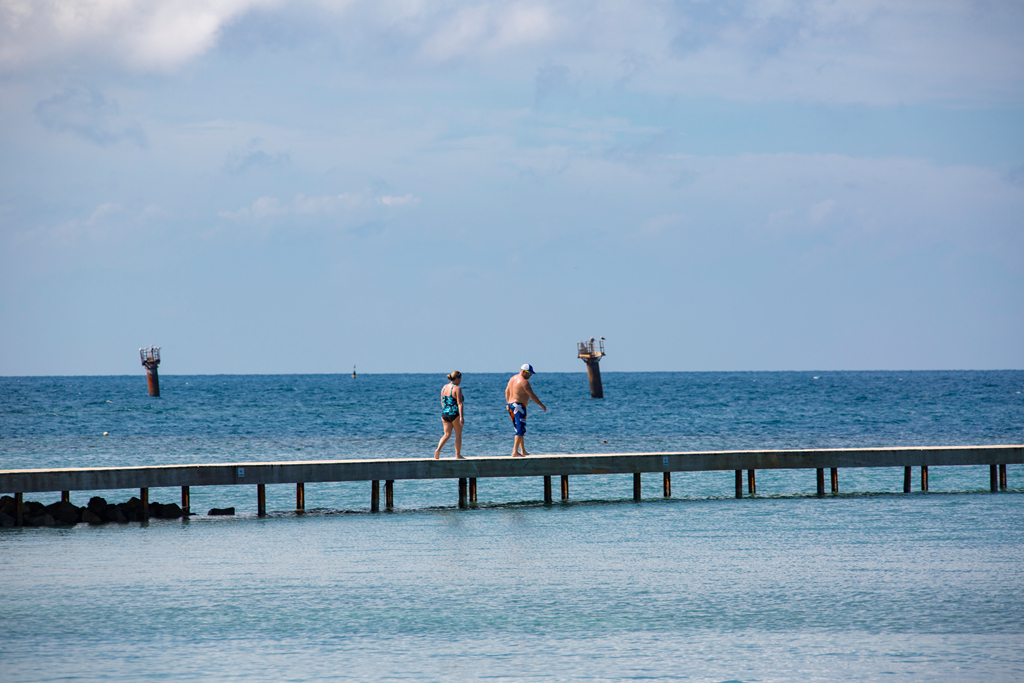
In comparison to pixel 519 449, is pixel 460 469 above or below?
below

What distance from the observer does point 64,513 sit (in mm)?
17156

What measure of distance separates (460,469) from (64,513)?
253 inches

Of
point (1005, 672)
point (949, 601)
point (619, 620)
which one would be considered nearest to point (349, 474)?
point (619, 620)

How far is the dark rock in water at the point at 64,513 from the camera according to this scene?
1716cm

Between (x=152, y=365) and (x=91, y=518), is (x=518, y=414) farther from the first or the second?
(x=152, y=365)

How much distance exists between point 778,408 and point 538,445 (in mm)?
39921

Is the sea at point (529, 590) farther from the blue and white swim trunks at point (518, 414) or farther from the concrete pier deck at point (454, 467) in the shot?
the blue and white swim trunks at point (518, 414)

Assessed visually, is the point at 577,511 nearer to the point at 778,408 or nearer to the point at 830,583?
the point at 830,583

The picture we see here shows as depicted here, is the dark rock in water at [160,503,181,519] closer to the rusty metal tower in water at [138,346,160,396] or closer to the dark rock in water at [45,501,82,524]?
the dark rock in water at [45,501,82,524]

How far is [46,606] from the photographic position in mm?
10516

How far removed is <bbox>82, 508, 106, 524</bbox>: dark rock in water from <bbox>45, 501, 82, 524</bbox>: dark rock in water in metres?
0.08

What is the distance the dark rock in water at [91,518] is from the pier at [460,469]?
0.45 m

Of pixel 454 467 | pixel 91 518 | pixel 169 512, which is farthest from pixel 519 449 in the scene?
pixel 91 518

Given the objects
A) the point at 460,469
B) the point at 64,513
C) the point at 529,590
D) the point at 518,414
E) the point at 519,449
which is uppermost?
the point at 518,414
